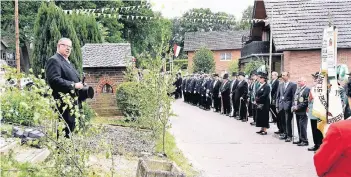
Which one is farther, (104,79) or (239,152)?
(104,79)

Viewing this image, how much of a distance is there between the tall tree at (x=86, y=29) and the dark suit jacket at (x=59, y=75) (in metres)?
25.9

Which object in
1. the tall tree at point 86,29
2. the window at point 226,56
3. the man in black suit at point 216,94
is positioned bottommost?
the man in black suit at point 216,94

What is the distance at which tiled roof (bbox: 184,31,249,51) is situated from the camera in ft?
203

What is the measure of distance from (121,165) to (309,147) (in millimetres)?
5333

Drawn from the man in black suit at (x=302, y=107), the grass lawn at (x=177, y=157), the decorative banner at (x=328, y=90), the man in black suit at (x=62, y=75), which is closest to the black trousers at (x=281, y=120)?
the man in black suit at (x=302, y=107)

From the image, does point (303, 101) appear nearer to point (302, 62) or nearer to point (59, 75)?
point (59, 75)

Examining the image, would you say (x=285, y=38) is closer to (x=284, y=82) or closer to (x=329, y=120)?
(x=284, y=82)

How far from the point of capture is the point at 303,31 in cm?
2700

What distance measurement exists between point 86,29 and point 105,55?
1647 cm

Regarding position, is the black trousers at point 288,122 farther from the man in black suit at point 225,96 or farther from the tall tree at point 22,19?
the tall tree at point 22,19

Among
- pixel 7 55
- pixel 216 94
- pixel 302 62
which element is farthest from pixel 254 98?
pixel 7 55

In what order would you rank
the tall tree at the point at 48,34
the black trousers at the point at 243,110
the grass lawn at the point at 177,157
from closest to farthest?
the grass lawn at the point at 177,157
the tall tree at the point at 48,34
the black trousers at the point at 243,110

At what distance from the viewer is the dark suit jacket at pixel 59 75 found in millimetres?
6273

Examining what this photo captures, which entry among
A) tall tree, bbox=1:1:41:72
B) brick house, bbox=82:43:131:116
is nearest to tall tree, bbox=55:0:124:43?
tall tree, bbox=1:1:41:72
